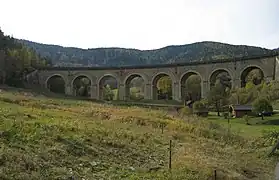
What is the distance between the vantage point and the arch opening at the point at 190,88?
70125 mm

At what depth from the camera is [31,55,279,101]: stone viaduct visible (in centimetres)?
6138

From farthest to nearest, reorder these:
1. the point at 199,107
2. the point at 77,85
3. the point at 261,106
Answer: the point at 77,85 < the point at 199,107 < the point at 261,106

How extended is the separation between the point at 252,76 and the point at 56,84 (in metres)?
40.5

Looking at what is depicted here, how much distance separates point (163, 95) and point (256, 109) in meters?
41.4

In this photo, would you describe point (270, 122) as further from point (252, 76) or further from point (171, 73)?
point (252, 76)

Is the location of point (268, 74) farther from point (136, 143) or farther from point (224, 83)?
point (136, 143)

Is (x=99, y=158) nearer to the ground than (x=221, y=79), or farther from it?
nearer to the ground

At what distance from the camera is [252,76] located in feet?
256

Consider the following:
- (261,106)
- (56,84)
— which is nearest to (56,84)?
(56,84)

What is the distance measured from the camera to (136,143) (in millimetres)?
13180

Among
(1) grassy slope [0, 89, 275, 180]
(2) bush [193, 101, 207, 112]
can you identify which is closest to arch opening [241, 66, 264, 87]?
(2) bush [193, 101, 207, 112]

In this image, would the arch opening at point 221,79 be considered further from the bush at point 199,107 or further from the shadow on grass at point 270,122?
the shadow on grass at point 270,122

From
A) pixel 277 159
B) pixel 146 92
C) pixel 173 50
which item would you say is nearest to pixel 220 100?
pixel 146 92

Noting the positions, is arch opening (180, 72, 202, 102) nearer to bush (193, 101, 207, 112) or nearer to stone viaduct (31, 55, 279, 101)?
stone viaduct (31, 55, 279, 101)
